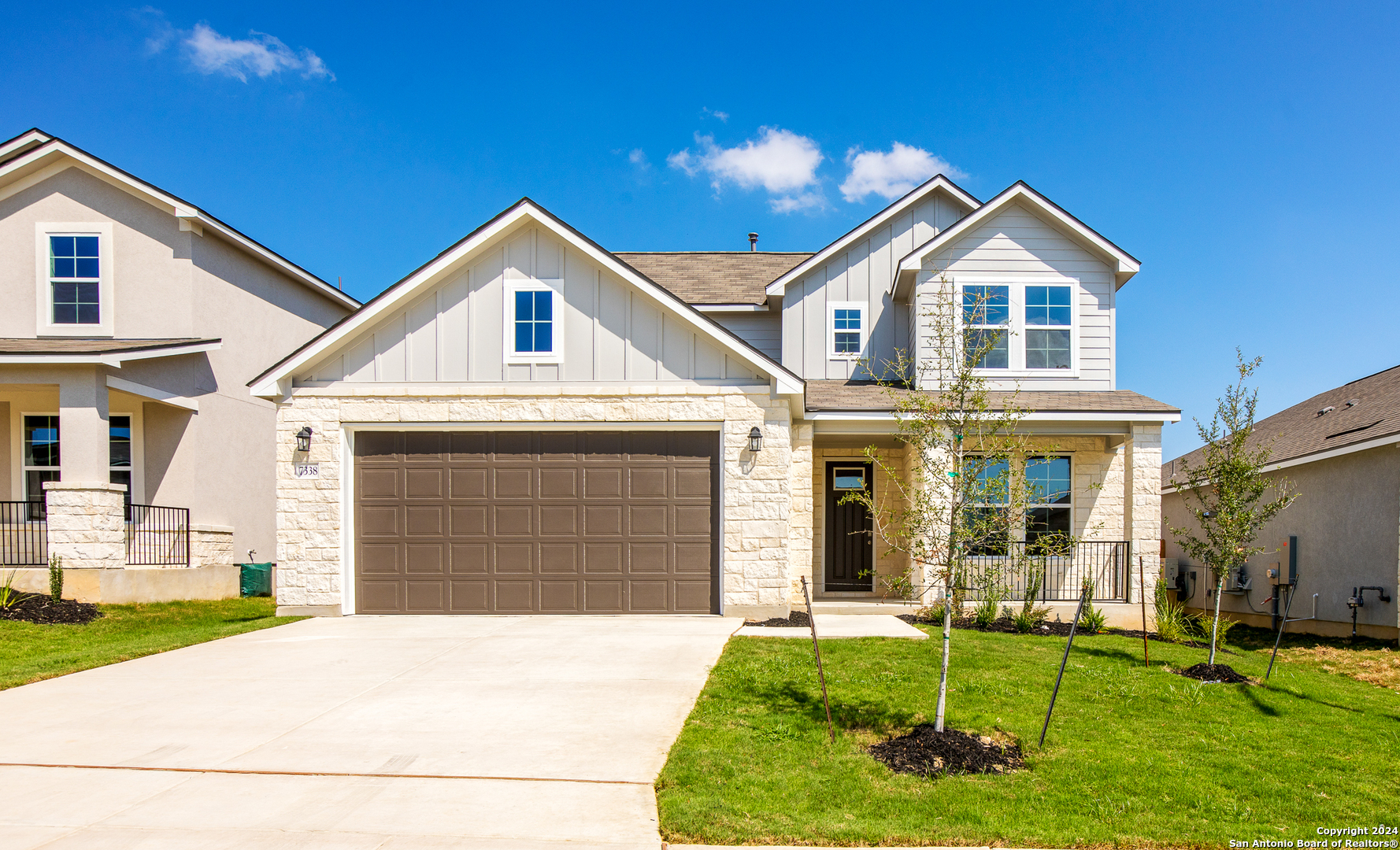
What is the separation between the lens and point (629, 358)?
11.9 m

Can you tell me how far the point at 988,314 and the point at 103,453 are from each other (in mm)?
14240

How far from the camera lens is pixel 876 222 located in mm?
15695

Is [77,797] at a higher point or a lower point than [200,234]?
lower

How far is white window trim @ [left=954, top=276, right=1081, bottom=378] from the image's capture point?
14.1 m

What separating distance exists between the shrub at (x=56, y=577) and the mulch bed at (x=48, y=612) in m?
0.10

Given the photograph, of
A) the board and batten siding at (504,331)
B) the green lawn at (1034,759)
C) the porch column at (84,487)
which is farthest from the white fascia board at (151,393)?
the green lawn at (1034,759)

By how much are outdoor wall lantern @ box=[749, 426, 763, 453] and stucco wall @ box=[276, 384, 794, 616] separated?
7 centimetres

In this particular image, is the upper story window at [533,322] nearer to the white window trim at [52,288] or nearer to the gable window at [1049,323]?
the gable window at [1049,323]

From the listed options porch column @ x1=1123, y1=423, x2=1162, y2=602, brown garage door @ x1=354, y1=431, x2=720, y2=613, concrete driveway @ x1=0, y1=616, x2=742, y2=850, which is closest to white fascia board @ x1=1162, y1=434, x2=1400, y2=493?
porch column @ x1=1123, y1=423, x2=1162, y2=602

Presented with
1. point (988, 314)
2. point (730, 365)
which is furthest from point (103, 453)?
point (988, 314)

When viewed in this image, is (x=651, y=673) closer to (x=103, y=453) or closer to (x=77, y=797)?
(x=77, y=797)

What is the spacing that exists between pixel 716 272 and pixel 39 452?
13110 millimetres

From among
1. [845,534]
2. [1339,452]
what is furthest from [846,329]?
[1339,452]

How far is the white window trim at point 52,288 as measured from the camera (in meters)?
14.6
